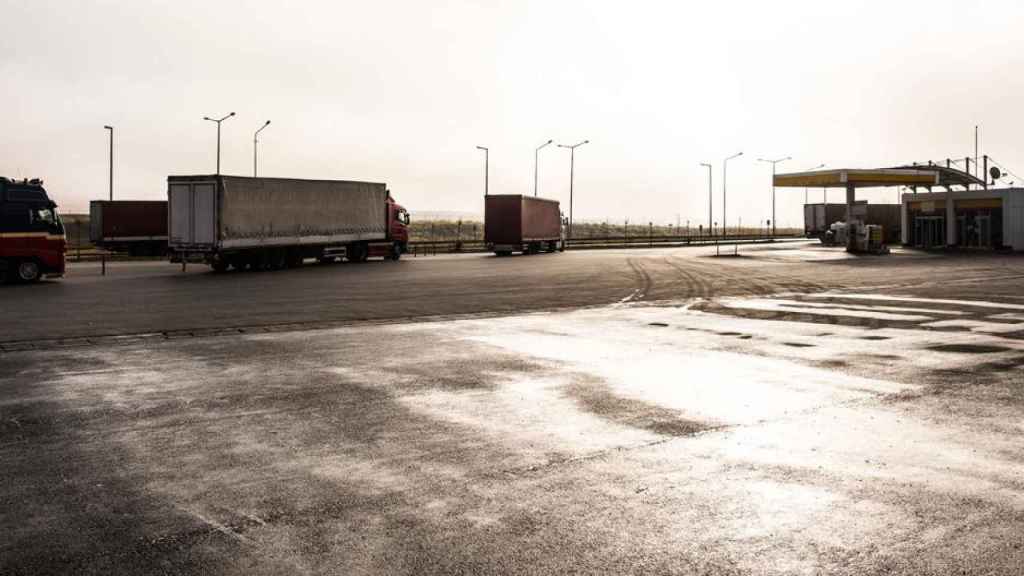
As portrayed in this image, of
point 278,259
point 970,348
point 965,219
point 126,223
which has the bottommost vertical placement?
point 970,348

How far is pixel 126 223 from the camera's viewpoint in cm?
4891

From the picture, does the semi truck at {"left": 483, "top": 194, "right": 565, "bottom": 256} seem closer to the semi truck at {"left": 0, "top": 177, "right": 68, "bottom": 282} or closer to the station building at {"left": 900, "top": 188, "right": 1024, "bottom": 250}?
the semi truck at {"left": 0, "top": 177, "right": 68, "bottom": 282}

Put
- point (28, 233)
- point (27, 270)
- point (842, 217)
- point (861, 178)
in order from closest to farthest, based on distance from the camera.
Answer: point (28, 233)
point (27, 270)
point (861, 178)
point (842, 217)

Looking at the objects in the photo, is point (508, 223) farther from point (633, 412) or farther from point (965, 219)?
point (633, 412)

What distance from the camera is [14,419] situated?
341 inches

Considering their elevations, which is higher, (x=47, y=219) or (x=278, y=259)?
(x=47, y=219)

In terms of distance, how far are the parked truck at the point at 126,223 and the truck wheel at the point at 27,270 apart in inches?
804

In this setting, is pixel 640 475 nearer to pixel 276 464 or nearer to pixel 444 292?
pixel 276 464

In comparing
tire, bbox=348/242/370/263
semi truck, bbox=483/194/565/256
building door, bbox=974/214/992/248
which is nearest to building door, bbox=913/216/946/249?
building door, bbox=974/214/992/248

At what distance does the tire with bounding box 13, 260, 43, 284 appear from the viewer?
93.6 ft

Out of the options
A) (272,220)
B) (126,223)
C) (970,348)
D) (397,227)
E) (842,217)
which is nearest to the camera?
(970,348)

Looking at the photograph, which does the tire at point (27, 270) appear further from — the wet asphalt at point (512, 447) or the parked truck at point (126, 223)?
the parked truck at point (126, 223)

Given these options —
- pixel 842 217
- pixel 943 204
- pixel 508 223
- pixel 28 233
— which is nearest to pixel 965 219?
pixel 943 204

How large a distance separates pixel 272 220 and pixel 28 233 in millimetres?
9816
